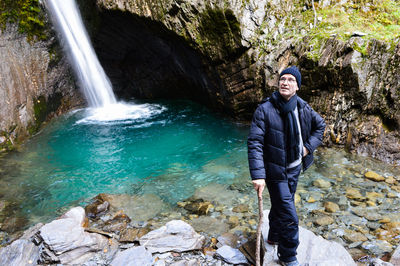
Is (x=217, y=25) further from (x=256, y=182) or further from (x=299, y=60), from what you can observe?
(x=256, y=182)

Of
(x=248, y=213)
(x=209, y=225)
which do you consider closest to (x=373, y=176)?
(x=248, y=213)

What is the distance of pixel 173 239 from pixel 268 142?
6.70 feet

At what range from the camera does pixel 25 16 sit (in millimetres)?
9820

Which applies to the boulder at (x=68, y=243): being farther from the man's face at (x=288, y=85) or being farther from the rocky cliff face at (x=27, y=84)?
the rocky cliff face at (x=27, y=84)

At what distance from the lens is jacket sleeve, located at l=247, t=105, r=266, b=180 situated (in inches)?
116

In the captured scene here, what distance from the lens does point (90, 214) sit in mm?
5082

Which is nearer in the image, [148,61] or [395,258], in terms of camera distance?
[395,258]

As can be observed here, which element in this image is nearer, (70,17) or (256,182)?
(256,182)

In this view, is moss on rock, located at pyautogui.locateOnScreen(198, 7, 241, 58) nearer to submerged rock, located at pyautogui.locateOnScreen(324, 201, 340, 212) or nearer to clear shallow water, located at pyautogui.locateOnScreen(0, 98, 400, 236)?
clear shallow water, located at pyautogui.locateOnScreen(0, 98, 400, 236)

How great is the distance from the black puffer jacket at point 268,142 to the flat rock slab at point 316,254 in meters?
0.96

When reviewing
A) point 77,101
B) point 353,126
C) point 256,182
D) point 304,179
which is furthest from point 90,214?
point 77,101

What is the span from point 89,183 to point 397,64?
7587mm

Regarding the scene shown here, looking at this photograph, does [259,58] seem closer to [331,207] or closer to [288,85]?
[331,207]

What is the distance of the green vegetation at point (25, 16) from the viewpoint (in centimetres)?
912
